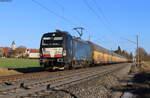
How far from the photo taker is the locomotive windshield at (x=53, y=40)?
24734 millimetres

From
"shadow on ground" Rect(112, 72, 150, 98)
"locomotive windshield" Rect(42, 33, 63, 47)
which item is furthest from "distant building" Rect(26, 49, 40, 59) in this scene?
"shadow on ground" Rect(112, 72, 150, 98)

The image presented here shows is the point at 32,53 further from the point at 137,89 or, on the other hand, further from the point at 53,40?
the point at 137,89

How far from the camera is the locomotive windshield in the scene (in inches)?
974

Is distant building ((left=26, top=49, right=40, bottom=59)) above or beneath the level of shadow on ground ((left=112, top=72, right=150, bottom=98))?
above

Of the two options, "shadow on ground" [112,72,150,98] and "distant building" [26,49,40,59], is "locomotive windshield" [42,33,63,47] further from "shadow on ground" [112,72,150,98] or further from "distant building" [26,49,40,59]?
"distant building" [26,49,40,59]

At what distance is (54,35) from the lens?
83.4 feet

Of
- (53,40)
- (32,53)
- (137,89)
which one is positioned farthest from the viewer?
(32,53)

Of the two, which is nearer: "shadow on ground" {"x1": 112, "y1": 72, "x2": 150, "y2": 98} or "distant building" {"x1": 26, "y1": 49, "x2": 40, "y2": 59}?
"shadow on ground" {"x1": 112, "y1": 72, "x2": 150, "y2": 98}

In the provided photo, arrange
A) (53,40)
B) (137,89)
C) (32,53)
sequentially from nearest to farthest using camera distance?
(137,89), (53,40), (32,53)

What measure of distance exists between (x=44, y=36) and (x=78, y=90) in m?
14.6

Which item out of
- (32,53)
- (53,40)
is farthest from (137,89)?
(32,53)

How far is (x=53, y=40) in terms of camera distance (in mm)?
25000

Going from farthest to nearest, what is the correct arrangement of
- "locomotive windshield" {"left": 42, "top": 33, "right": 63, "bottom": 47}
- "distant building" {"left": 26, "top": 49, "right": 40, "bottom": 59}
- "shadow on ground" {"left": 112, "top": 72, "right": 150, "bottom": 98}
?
"distant building" {"left": 26, "top": 49, "right": 40, "bottom": 59} → "locomotive windshield" {"left": 42, "top": 33, "right": 63, "bottom": 47} → "shadow on ground" {"left": 112, "top": 72, "right": 150, "bottom": 98}

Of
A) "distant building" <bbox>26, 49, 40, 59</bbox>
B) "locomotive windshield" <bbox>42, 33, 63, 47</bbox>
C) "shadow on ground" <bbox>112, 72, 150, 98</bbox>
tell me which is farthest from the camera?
"distant building" <bbox>26, 49, 40, 59</bbox>
